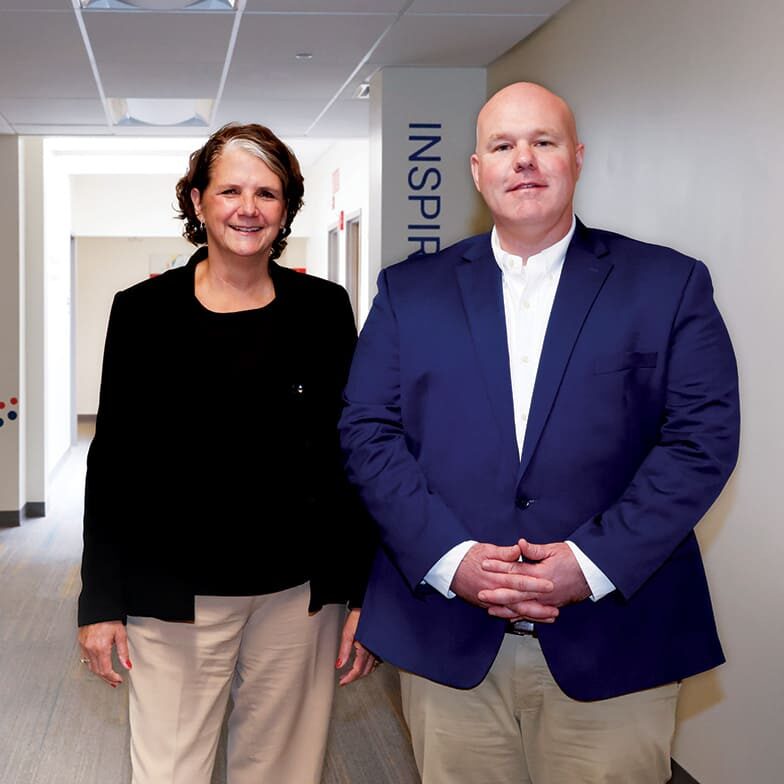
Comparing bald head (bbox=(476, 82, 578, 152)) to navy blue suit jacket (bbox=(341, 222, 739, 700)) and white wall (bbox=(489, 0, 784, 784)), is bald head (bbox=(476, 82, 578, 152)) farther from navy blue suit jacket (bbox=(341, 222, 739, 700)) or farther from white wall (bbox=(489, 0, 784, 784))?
white wall (bbox=(489, 0, 784, 784))

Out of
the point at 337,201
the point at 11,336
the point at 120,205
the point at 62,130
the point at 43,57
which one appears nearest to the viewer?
the point at 43,57

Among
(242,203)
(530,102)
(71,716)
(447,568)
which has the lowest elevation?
(71,716)

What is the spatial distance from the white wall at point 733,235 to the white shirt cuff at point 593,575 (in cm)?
137

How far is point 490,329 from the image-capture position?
169 cm

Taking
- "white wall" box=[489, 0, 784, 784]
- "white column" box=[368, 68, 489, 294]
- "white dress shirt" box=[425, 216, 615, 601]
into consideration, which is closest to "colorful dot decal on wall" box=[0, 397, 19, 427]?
"white column" box=[368, 68, 489, 294]

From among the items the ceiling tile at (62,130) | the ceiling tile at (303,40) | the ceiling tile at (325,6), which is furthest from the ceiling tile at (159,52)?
the ceiling tile at (62,130)

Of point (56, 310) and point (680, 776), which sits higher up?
point (56, 310)

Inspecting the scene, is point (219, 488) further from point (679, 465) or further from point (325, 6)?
point (325, 6)

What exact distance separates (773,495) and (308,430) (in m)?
1.41

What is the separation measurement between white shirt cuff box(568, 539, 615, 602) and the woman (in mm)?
561

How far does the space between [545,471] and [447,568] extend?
21 centimetres

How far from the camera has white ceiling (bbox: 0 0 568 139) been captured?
4316 millimetres

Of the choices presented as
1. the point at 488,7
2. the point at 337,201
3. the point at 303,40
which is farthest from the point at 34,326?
the point at 488,7

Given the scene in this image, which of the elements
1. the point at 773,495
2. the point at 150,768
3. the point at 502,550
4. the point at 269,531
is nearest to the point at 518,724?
the point at 502,550
